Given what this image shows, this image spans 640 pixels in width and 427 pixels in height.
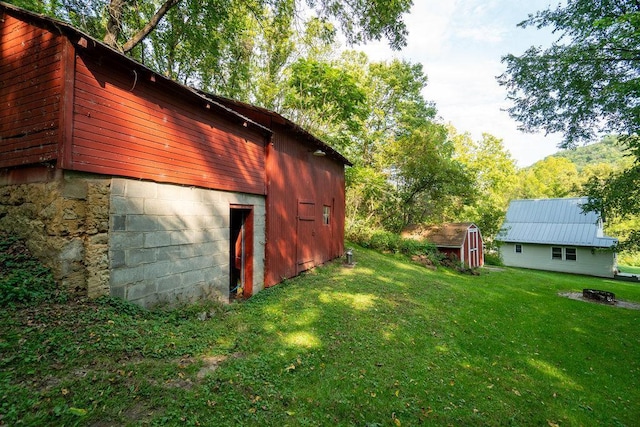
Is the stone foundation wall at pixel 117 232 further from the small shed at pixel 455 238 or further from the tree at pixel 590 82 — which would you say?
the small shed at pixel 455 238

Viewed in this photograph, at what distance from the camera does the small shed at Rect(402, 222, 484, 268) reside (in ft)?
60.4

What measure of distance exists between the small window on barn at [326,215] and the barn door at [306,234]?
1.04 meters

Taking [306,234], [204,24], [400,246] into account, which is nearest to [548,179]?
[400,246]

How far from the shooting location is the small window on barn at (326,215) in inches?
472

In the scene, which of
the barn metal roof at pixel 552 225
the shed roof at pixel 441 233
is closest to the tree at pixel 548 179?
the barn metal roof at pixel 552 225

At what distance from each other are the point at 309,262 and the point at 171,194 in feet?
20.3

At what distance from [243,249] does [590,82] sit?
1327 cm

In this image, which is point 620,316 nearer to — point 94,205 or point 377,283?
point 377,283

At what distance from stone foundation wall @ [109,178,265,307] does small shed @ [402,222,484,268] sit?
52.0ft

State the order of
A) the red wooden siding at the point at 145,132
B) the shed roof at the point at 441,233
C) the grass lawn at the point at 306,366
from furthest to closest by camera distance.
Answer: the shed roof at the point at 441,233, the red wooden siding at the point at 145,132, the grass lawn at the point at 306,366

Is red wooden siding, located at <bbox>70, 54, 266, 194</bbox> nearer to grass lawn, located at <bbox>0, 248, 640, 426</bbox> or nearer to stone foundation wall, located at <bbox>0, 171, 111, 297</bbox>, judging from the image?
stone foundation wall, located at <bbox>0, 171, 111, 297</bbox>

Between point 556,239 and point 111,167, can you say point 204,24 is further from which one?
point 556,239

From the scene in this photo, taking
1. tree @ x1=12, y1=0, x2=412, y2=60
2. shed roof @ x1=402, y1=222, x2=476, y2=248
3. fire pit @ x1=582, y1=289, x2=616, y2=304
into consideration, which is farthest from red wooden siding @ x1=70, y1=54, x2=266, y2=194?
shed roof @ x1=402, y1=222, x2=476, y2=248

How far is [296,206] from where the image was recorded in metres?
9.74
